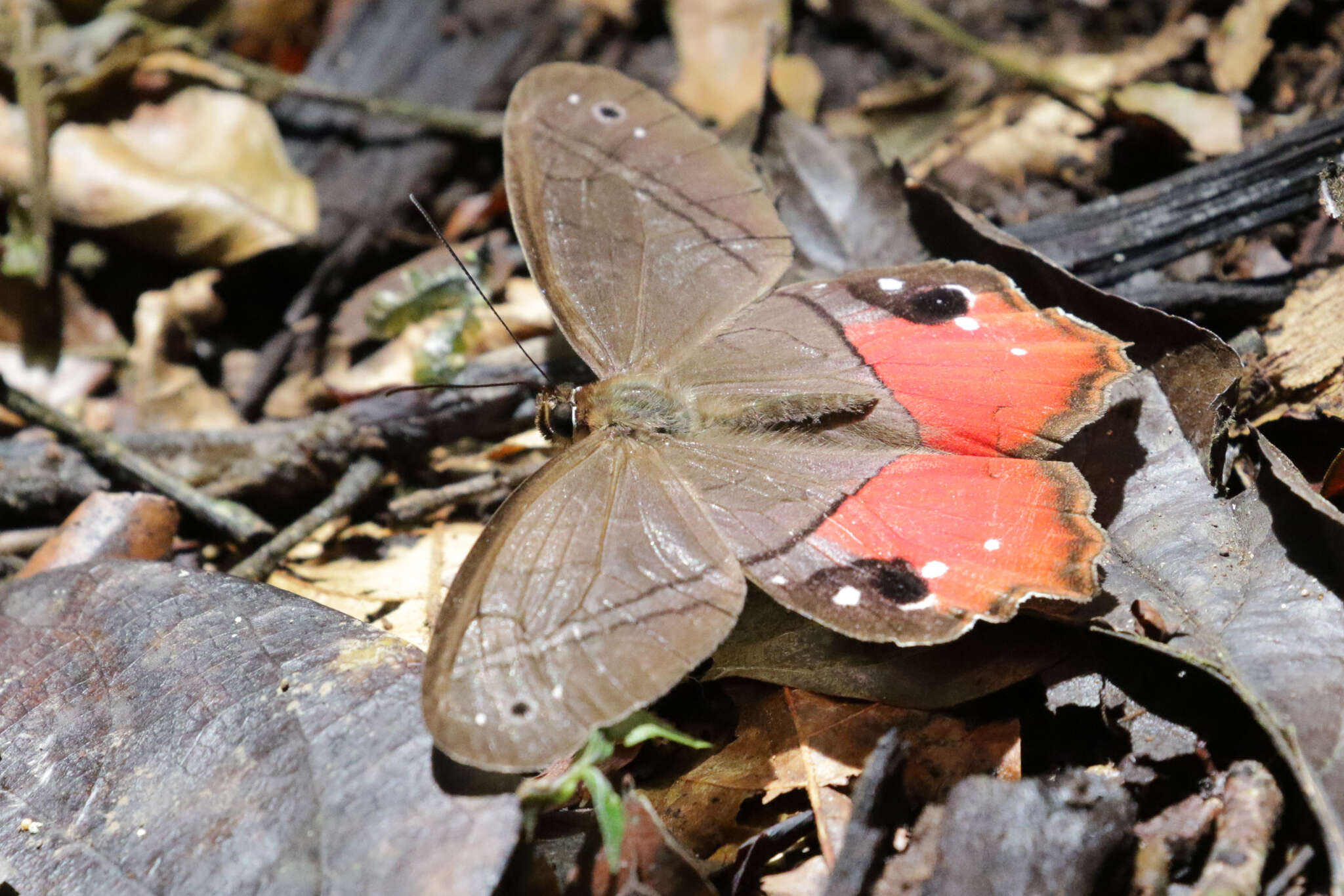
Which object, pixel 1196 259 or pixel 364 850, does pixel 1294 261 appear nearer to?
pixel 1196 259

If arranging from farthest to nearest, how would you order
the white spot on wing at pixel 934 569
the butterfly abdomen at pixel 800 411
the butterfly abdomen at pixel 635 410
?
the butterfly abdomen at pixel 635 410
the butterfly abdomen at pixel 800 411
the white spot on wing at pixel 934 569

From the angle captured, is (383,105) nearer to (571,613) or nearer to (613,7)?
(613,7)

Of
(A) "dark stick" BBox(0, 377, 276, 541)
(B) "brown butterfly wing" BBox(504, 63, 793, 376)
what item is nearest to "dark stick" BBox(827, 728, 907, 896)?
(B) "brown butterfly wing" BBox(504, 63, 793, 376)

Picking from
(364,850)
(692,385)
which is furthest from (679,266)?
(364,850)

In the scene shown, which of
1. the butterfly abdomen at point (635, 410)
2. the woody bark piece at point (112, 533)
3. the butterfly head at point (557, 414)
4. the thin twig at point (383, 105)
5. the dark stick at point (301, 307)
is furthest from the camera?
the thin twig at point (383, 105)

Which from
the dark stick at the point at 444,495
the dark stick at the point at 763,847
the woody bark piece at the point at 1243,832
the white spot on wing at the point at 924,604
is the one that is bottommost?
the dark stick at the point at 444,495

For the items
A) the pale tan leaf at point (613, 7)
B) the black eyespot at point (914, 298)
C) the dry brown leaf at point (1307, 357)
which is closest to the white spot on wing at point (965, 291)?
the black eyespot at point (914, 298)

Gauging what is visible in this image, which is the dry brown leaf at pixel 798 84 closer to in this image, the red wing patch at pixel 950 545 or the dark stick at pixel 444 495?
the dark stick at pixel 444 495

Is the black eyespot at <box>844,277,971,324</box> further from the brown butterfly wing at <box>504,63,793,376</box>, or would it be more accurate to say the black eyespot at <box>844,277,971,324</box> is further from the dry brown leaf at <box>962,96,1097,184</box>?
the dry brown leaf at <box>962,96,1097,184</box>
